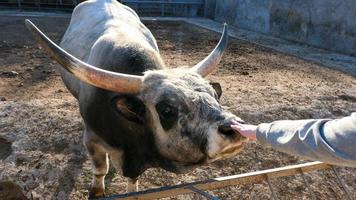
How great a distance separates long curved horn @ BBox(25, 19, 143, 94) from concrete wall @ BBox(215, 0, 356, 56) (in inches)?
339

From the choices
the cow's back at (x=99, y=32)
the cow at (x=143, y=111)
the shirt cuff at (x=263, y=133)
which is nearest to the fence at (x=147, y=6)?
the cow's back at (x=99, y=32)

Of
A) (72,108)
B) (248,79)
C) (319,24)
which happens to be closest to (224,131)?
(72,108)

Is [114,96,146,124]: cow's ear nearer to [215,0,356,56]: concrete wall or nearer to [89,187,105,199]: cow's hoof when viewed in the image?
[89,187,105,199]: cow's hoof

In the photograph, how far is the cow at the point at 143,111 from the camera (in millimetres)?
2596

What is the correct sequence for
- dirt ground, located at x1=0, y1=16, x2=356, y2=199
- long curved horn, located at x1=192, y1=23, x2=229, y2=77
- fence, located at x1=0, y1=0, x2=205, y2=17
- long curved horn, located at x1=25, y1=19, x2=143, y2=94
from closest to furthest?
long curved horn, located at x1=25, y1=19, x2=143, y2=94 < long curved horn, located at x1=192, y1=23, x2=229, y2=77 < dirt ground, located at x1=0, y1=16, x2=356, y2=199 < fence, located at x1=0, y1=0, x2=205, y2=17

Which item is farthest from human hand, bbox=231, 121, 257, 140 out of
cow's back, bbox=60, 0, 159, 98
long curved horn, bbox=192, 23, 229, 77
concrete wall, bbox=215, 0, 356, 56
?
concrete wall, bbox=215, 0, 356, 56

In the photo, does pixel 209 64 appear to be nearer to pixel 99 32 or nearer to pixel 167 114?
pixel 167 114

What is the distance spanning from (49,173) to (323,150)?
9.72 feet

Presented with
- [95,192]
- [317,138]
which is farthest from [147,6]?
[317,138]

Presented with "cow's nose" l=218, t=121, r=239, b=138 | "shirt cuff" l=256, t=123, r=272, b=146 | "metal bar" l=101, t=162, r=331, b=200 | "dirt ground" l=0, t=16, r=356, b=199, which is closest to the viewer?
"shirt cuff" l=256, t=123, r=272, b=146

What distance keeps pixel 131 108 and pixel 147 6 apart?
1288 cm

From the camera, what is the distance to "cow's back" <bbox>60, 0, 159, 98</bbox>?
12.5ft

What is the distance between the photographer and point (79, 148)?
4.43 m

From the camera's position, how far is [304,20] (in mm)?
11445
